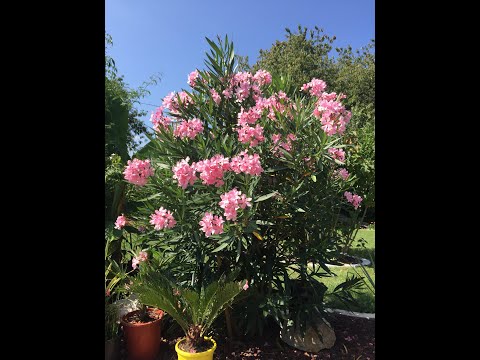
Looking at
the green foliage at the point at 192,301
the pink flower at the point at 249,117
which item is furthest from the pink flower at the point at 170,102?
the green foliage at the point at 192,301

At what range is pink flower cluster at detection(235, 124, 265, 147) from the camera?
2428 millimetres

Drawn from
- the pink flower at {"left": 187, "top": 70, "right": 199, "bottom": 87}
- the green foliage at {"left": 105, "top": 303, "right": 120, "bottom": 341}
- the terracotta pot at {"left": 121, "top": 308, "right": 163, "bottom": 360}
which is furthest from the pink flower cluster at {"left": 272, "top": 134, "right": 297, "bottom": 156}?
the green foliage at {"left": 105, "top": 303, "right": 120, "bottom": 341}

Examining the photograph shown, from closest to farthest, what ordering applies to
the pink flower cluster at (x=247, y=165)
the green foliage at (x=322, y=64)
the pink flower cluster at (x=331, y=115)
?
the pink flower cluster at (x=247, y=165), the pink flower cluster at (x=331, y=115), the green foliage at (x=322, y=64)

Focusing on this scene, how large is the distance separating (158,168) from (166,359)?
149 cm

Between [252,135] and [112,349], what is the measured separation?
1942 mm

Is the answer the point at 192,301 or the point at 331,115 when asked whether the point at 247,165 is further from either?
the point at 192,301

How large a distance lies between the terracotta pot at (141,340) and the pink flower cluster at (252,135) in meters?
1.57

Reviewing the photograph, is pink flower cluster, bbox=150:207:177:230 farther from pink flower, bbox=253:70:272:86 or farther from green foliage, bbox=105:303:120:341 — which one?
pink flower, bbox=253:70:272:86

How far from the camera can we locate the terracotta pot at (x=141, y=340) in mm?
2654

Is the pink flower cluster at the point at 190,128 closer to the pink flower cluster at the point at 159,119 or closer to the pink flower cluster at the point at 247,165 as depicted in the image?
the pink flower cluster at the point at 159,119

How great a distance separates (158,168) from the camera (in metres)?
2.80

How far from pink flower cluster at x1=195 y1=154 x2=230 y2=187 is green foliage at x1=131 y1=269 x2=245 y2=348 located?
70 centimetres
